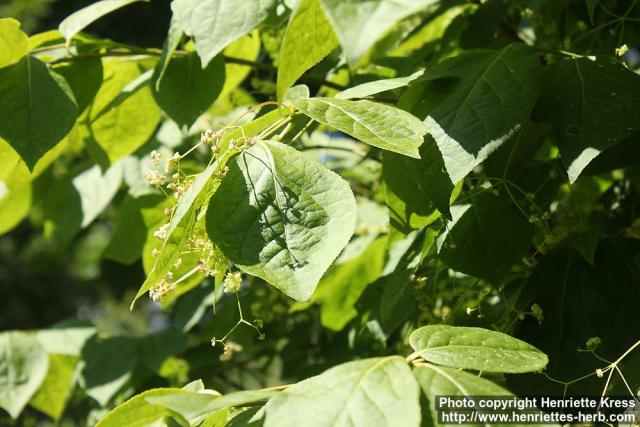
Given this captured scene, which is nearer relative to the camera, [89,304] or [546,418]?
[546,418]

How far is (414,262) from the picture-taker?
120 cm

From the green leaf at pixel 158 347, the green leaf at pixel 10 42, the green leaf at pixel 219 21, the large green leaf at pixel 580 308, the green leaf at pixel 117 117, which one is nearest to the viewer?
the green leaf at pixel 219 21

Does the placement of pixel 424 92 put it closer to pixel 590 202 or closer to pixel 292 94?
pixel 292 94

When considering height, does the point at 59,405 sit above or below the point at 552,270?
below

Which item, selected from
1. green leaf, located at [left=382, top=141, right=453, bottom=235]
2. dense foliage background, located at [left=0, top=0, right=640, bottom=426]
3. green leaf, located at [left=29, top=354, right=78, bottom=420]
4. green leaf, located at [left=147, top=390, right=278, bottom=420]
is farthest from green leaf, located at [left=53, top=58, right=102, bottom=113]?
green leaf, located at [left=29, top=354, right=78, bottom=420]

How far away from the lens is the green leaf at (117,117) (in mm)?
1378

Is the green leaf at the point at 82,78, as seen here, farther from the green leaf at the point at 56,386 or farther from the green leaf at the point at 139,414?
the green leaf at the point at 56,386

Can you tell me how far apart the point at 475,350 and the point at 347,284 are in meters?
0.76

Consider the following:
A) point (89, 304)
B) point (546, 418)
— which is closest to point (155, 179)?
point (546, 418)

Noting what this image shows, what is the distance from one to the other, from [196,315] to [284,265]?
100 cm

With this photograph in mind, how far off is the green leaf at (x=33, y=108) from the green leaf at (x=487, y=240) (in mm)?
588

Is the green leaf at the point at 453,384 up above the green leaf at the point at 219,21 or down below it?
below

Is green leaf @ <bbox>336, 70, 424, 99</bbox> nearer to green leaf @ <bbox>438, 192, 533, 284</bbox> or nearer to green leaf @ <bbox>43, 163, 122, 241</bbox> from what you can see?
green leaf @ <bbox>438, 192, 533, 284</bbox>

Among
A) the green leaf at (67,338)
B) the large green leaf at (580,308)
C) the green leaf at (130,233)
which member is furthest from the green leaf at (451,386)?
the green leaf at (67,338)
